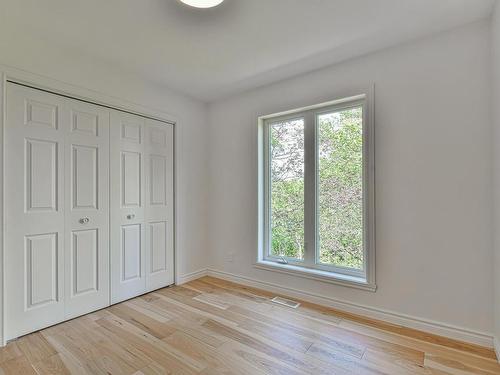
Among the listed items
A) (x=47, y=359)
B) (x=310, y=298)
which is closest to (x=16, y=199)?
(x=47, y=359)

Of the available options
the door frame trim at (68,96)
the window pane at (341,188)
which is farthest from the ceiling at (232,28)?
the window pane at (341,188)

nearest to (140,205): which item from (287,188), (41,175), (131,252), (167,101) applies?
(131,252)

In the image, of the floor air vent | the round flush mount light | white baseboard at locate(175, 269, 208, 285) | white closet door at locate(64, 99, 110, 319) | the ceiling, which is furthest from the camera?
white baseboard at locate(175, 269, 208, 285)

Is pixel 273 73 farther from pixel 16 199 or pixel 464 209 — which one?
pixel 16 199

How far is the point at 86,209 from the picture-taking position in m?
2.42

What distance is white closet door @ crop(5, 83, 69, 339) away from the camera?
6.50 ft

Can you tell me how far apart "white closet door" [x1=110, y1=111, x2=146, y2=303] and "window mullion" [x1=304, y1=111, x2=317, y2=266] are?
5.86ft

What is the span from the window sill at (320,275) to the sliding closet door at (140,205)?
3.90ft

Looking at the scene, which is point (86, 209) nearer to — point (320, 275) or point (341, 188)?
point (320, 275)

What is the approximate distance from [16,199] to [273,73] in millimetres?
2536

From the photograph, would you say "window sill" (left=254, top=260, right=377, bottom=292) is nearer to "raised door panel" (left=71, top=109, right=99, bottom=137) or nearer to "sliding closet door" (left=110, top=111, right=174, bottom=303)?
"sliding closet door" (left=110, top=111, right=174, bottom=303)

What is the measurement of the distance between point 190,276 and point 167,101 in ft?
7.24

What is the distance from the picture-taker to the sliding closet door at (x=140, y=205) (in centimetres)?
266

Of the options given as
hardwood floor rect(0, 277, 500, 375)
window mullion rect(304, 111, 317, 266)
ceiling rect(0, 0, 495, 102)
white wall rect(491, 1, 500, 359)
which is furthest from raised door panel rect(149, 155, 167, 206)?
white wall rect(491, 1, 500, 359)
